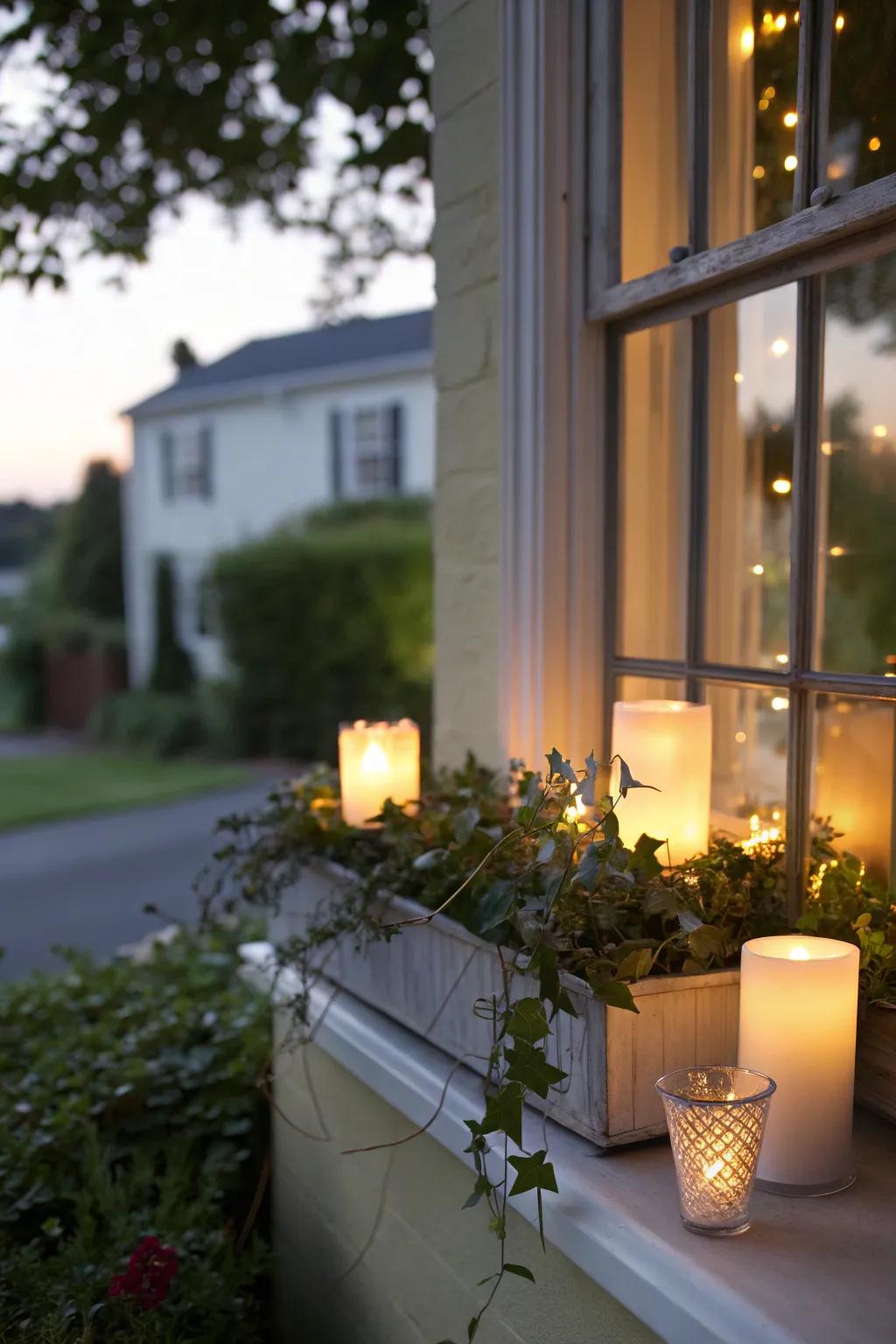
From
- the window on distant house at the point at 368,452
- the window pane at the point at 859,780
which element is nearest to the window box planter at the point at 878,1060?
the window pane at the point at 859,780

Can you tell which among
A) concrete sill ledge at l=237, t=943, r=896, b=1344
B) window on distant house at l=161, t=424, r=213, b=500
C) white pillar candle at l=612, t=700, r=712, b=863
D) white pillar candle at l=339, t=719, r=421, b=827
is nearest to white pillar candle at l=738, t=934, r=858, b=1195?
concrete sill ledge at l=237, t=943, r=896, b=1344

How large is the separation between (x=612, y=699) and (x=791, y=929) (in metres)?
0.43

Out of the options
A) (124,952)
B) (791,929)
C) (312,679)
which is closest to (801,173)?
(791,929)

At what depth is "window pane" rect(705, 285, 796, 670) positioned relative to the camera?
1.74 meters

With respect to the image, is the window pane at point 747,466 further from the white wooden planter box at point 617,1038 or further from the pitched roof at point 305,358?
the pitched roof at point 305,358

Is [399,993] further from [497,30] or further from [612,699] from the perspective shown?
[497,30]

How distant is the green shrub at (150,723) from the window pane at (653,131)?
36.5 feet

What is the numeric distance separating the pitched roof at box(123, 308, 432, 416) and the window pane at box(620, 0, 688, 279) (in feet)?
34.6

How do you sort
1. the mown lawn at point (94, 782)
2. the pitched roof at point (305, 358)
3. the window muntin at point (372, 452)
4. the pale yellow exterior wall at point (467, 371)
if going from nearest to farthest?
the pale yellow exterior wall at point (467, 371), the mown lawn at point (94, 782), the window muntin at point (372, 452), the pitched roof at point (305, 358)

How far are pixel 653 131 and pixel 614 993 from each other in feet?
3.62

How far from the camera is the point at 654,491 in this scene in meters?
1.63

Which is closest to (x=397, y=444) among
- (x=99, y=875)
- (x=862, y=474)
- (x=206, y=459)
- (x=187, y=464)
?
(x=206, y=459)

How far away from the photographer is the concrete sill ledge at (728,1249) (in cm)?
88

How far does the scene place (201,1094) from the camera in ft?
6.77
